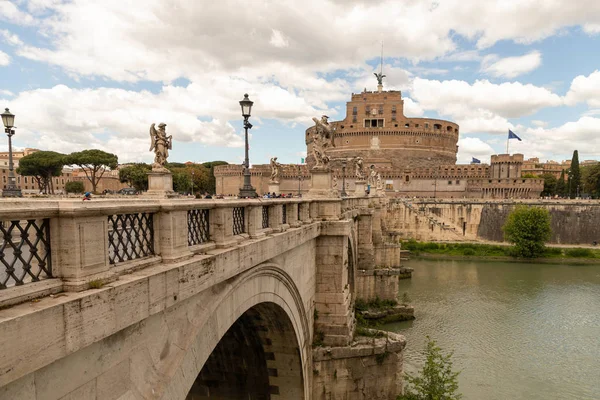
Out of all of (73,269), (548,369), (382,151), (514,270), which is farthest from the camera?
(382,151)

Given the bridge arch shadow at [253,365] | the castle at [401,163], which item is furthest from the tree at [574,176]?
the bridge arch shadow at [253,365]

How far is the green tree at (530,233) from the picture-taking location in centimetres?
4219

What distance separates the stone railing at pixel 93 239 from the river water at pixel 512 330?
14301mm

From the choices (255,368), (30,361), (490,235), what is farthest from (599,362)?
(490,235)

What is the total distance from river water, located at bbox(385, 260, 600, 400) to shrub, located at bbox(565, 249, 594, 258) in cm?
804

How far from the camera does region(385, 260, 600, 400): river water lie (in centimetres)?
1582

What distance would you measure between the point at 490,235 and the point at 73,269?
188 feet

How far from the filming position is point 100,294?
9.85 ft

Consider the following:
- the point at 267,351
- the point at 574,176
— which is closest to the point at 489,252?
the point at 574,176

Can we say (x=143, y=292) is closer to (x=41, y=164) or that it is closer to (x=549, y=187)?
(x=41, y=164)

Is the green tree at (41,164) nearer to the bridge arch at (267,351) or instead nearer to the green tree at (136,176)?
the green tree at (136,176)

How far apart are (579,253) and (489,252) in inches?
380

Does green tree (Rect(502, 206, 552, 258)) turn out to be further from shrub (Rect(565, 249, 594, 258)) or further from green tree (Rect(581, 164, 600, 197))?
green tree (Rect(581, 164, 600, 197))

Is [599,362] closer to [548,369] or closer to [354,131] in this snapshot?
[548,369]
